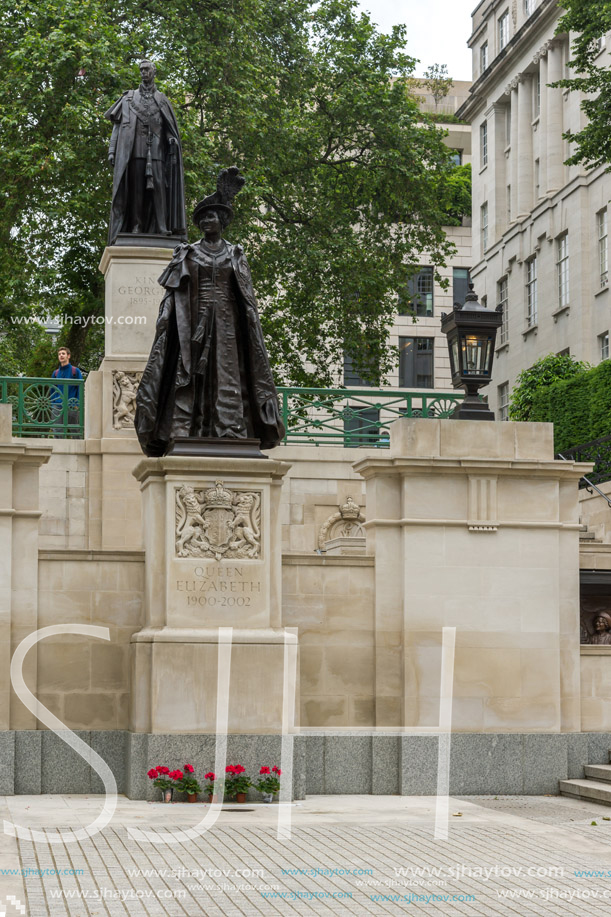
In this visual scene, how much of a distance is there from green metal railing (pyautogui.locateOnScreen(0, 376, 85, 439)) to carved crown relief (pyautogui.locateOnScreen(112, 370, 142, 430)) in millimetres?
858

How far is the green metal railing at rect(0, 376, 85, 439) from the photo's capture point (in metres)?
20.5

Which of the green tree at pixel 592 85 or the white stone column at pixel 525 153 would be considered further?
the white stone column at pixel 525 153

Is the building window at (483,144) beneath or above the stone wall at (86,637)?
above

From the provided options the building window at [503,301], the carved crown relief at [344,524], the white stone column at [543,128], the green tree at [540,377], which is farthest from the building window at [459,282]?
the carved crown relief at [344,524]

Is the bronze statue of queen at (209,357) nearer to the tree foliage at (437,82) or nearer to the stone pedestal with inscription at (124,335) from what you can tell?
the stone pedestal with inscription at (124,335)

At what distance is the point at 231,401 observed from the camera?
15352mm

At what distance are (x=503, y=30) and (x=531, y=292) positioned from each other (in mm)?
12150

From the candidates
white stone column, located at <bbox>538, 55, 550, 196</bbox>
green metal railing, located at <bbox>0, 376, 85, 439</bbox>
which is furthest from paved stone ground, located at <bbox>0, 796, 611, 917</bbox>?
white stone column, located at <bbox>538, 55, 550, 196</bbox>

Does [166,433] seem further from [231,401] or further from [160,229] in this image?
[160,229]

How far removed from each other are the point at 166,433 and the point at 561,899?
7370 millimetres

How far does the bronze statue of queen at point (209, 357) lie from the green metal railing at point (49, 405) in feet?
17.5

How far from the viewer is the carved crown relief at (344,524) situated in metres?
21.2

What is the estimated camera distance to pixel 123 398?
19875 mm

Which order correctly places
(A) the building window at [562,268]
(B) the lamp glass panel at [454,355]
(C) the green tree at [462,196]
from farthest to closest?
(C) the green tree at [462,196] → (A) the building window at [562,268] → (B) the lamp glass panel at [454,355]
